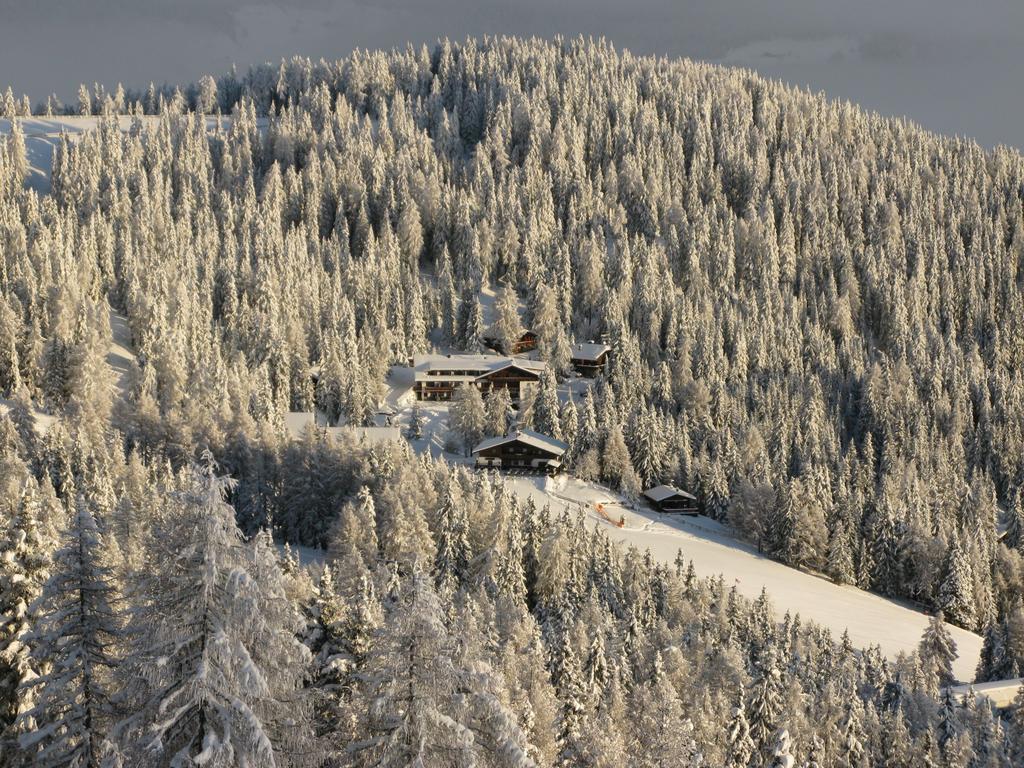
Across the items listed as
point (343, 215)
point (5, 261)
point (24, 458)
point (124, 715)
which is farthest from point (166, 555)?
point (343, 215)

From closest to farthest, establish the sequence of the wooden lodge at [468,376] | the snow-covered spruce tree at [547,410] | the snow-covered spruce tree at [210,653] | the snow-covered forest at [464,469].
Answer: the snow-covered spruce tree at [210,653] → the snow-covered forest at [464,469] → the snow-covered spruce tree at [547,410] → the wooden lodge at [468,376]

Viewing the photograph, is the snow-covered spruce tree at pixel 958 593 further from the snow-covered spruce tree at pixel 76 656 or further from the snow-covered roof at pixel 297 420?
the snow-covered spruce tree at pixel 76 656

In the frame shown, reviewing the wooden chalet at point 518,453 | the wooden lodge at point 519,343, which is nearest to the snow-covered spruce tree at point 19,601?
the wooden chalet at point 518,453

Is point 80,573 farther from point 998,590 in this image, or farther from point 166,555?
point 998,590

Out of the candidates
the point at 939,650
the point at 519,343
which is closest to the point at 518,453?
the point at 939,650

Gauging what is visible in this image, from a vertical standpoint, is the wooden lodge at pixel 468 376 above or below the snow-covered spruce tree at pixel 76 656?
below

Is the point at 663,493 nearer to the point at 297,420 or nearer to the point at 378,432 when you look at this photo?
the point at 378,432

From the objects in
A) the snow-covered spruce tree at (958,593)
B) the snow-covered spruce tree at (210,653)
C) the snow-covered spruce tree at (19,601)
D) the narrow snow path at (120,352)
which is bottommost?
the snow-covered spruce tree at (958,593)
